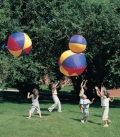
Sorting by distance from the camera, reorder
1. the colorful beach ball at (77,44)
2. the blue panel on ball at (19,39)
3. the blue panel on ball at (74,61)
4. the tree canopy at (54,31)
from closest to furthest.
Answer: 1. the blue panel on ball at (74,61)
2. the blue panel on ball at (19,39)
3. the colorful beach ball at (77,44)
4. the tree canopy at (54,31)

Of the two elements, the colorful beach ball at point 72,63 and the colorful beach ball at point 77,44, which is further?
the colorful beach ball at point 77,44

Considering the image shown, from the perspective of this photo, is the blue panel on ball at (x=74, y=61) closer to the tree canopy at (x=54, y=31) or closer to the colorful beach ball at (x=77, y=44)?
the colorful beach ball at (x=77, y=44)

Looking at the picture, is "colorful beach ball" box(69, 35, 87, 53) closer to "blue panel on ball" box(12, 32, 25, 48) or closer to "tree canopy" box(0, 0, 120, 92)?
"blue panel on ball" box(12, 32, 25, 48)

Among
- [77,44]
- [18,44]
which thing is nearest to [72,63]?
[77,44]

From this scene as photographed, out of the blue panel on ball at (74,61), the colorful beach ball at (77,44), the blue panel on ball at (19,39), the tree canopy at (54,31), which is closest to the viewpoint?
the blue panel on ball at (74,61)

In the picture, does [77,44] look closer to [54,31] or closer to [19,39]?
[19,39]

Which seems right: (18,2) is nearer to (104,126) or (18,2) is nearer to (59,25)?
(59,25)

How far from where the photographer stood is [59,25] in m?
19.8

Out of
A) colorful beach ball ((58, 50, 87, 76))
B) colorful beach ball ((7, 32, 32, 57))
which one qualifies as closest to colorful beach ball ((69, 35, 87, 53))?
colorful beach ball ((58, 50, 87, 76))

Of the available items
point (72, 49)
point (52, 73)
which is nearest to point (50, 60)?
point (52, 73)

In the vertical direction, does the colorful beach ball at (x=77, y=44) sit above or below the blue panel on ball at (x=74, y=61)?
above

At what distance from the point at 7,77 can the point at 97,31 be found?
661 cm

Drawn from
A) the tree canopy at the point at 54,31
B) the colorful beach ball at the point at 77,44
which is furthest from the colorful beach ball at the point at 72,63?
the tree canopy at the point at 54,31

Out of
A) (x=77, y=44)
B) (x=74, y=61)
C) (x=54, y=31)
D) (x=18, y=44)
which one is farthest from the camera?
(x=54, y=31)
